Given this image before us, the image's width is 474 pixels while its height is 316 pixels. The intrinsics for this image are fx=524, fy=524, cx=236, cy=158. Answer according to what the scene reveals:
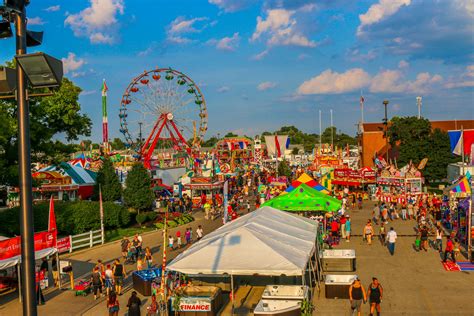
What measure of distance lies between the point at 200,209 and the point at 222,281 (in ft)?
82.9

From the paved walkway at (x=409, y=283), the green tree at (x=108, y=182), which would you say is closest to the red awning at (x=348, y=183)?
the green tree at (x=108, y=182)

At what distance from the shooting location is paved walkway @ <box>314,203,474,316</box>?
14023 mm

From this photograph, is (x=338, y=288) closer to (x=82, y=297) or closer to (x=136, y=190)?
(x=82, y=297)

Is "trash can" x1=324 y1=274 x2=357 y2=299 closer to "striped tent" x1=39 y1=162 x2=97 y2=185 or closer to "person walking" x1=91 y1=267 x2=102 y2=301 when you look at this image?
"person walking" x1=91 y1=267 x2=102 y2=301

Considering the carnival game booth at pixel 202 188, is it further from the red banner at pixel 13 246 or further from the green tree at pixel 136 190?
the red banner at pixel 13 246

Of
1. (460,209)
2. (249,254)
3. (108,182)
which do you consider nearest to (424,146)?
(460,209)

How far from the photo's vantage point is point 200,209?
42438mm

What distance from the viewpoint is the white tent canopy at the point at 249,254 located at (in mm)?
13414

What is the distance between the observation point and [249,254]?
14047 mm

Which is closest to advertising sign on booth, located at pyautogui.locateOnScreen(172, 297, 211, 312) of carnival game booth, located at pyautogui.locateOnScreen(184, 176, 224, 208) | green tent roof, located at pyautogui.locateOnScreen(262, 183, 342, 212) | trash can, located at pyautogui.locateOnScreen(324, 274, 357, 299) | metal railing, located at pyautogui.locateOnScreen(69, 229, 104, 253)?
trash can, located at pyautogui.locateOnScreen(324, 274, 357, 299)

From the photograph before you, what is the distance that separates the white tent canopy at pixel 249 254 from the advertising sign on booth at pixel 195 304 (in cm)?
70

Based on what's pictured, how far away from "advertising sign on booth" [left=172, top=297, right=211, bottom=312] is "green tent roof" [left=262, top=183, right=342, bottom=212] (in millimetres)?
13004

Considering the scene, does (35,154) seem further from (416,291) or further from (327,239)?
(416,291)

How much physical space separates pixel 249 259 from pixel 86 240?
14.6 meters
